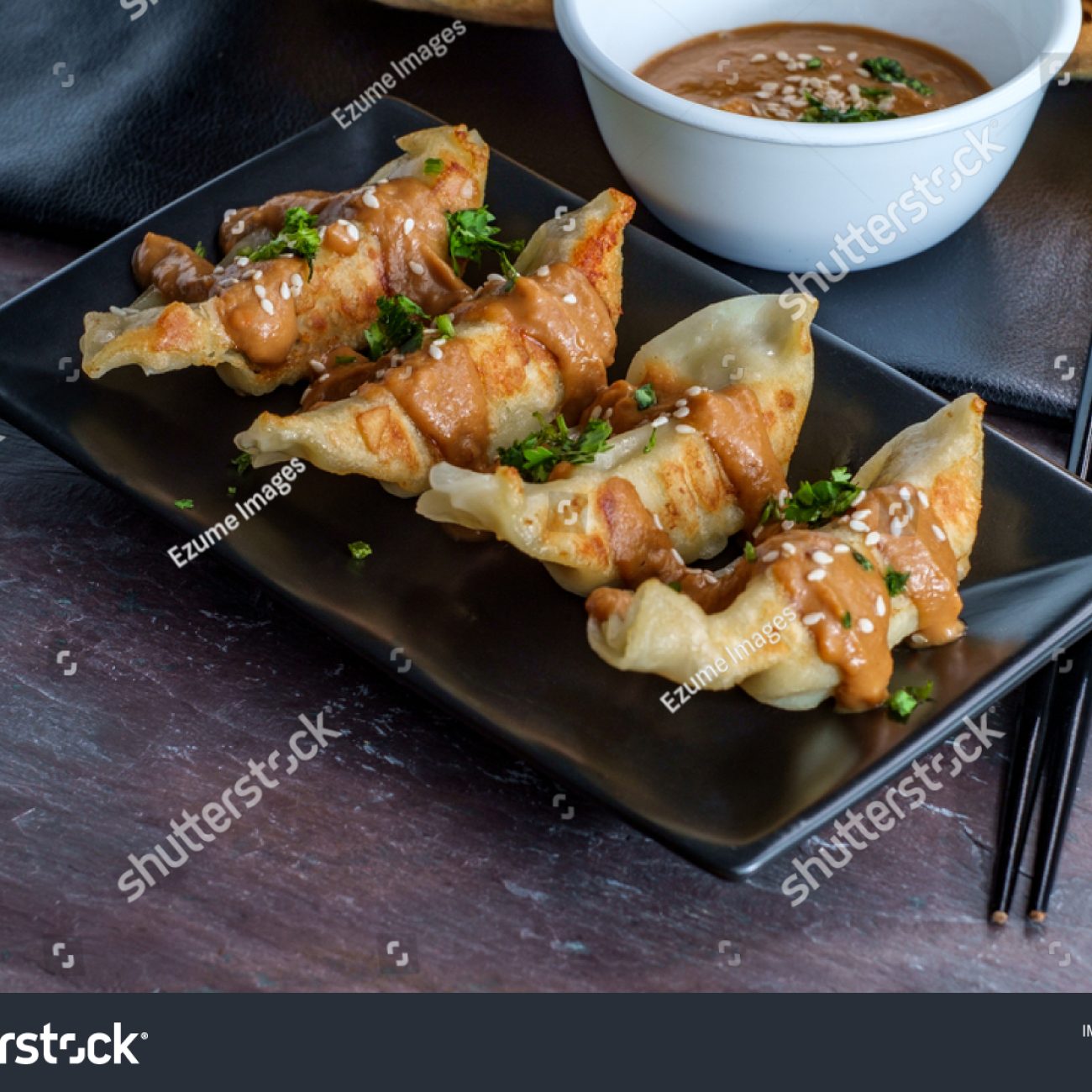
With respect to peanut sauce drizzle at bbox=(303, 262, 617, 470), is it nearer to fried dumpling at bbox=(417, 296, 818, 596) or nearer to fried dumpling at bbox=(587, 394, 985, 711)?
fried dumpling at bbox=(417, 296, 818, 596)

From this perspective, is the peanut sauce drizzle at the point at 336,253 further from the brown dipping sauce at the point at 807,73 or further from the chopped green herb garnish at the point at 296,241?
the brown dipping sauce at the point at 807,73

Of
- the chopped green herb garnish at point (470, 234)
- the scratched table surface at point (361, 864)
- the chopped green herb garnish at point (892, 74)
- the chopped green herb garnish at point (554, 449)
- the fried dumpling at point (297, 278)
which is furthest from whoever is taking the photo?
the chopped green herb garnish at point (892, 74)

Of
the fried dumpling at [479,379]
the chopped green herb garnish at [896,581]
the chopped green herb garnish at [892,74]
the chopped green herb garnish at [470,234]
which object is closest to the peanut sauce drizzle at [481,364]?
the fried dumpling at [479,379]

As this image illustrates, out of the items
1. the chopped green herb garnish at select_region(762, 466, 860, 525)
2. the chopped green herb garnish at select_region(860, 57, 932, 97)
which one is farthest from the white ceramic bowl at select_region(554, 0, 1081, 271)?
the chopped green herb garnish at select_region(762, 466, 860, 525)

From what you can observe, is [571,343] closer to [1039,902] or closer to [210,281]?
[210,281]

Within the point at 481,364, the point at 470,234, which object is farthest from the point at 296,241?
the point at 481,364

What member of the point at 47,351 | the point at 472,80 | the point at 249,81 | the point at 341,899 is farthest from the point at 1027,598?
the point at 249,81
